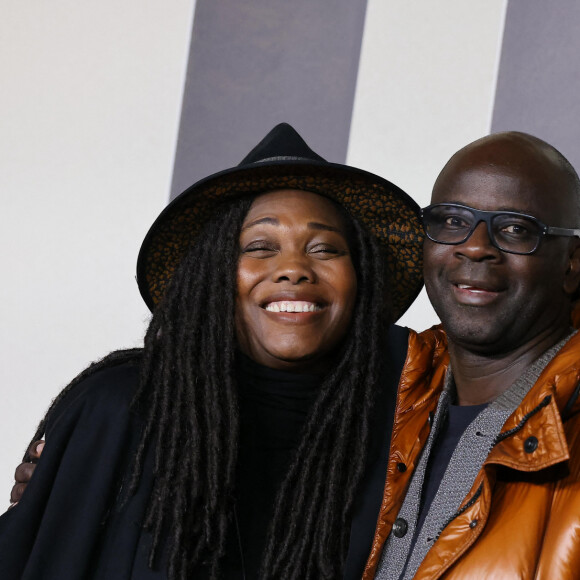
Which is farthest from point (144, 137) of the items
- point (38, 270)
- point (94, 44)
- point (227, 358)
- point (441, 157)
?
point (227, 358)

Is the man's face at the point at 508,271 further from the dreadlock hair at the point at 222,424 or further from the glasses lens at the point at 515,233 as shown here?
the dreadlock hair at the point at 222,424

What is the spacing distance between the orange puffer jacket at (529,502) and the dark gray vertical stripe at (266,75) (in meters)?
2.58

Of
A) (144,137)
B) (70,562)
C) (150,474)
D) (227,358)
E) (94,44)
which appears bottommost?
(70,562)

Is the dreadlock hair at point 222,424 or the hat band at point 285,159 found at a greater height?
the hat band at point 285,159

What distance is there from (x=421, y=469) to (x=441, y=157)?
7.03 feet

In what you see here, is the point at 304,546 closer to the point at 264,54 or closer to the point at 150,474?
the point at 150,474

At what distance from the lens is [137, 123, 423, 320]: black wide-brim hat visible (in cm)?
238

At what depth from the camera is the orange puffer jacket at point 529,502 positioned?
1.65m

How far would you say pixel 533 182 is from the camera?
6.62 ft

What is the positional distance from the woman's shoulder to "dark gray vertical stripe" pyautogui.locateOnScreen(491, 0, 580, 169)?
1.96 meters

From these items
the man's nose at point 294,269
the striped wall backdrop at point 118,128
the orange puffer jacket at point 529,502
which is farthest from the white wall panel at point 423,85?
the orange puffer jacket at point 529,502

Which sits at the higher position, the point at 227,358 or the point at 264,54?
the point at 264,54

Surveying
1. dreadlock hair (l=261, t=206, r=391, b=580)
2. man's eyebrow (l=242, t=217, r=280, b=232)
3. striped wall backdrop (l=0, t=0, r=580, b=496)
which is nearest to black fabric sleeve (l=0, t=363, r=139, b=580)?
dreadlock hair (l=261, t=206, r=391, b=580)

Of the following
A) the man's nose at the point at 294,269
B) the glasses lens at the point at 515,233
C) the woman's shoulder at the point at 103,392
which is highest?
the glasses lens at the point at 515,233
